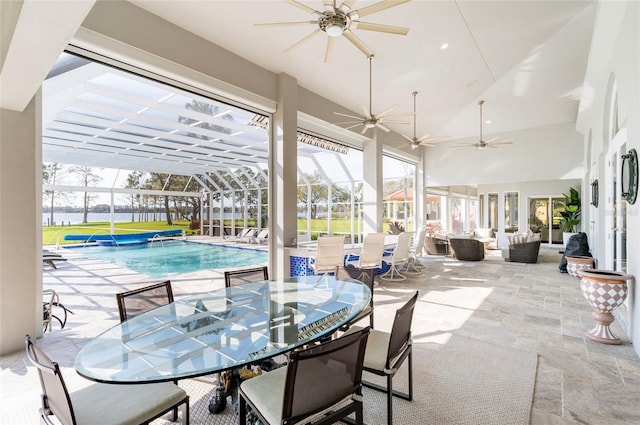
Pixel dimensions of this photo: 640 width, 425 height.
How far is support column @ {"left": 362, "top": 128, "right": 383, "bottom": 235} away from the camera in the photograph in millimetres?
7898

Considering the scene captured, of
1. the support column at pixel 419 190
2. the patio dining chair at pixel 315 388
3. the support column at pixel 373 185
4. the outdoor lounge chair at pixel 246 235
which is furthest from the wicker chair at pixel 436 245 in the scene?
the patio dining chair at pixel 315 388

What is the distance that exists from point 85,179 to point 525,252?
48.0ft

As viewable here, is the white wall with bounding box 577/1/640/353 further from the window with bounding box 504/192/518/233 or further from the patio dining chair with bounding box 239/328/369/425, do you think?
the window with bounding box 504/192/518/233

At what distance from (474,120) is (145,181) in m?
13.0

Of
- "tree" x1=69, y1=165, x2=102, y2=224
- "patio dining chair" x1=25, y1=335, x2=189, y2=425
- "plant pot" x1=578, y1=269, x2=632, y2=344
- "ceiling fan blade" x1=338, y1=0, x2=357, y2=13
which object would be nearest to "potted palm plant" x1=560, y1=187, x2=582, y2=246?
"plant pot" x1=578, y1=269, x2=632, y2=344

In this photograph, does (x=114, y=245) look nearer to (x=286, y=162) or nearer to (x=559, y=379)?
(x=286, y=162)

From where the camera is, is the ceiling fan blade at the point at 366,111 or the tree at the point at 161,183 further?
the tree at the point at 161,183

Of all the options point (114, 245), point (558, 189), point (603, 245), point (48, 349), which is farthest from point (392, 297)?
point (114, 245)

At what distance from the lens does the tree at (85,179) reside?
11156 millimetres

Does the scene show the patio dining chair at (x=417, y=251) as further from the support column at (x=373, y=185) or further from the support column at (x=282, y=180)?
the support column at (x=282, y=180)

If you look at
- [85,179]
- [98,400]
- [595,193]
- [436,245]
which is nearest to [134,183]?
[85,179]

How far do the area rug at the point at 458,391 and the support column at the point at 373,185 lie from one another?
4.93 metres

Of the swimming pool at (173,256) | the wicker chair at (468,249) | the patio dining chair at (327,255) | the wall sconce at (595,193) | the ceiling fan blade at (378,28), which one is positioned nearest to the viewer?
the ceiling fan blade at (378,28)

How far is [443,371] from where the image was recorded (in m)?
2.69
